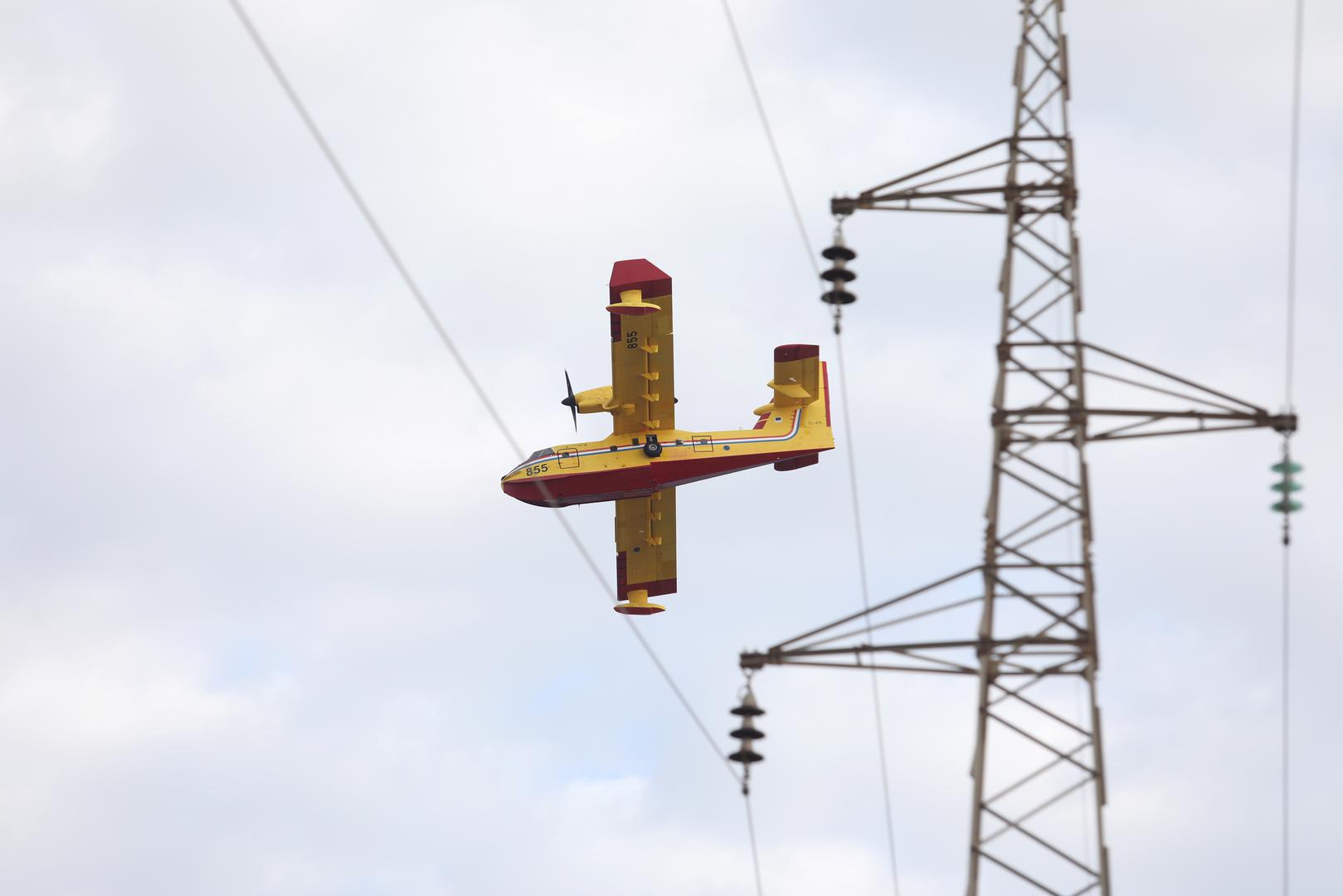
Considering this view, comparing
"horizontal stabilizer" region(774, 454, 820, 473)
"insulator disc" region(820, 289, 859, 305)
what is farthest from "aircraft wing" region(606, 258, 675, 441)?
"insulator disc" region(820, 289, 859, 305)

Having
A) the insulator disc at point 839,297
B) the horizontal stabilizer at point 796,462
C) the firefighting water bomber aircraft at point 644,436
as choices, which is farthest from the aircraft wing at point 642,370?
the insulator disc at point 839,297

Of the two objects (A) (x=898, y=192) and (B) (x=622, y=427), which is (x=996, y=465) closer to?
(A) (x=898, y=192)

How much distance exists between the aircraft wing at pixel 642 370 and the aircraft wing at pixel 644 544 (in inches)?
142

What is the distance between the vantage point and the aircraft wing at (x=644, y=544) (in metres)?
41.2

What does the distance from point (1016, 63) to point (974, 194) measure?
3.54 meters

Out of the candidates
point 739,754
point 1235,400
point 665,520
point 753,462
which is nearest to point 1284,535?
point 1235,400

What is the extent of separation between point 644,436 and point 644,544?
407 centimetres

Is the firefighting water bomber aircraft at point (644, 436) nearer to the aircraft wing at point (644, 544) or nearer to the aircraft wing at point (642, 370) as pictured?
the aircraft wing at point (642, 370)

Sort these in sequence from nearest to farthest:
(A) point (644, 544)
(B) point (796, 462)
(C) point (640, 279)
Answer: (C) point (640, 279) → (B) point (796, 462) → (A) point (644, 544)

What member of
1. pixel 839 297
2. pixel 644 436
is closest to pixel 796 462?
pixel 644 436

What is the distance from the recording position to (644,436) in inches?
1490

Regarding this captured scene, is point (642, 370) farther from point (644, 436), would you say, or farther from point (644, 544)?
point (644, 544)

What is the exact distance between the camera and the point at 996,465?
29141 millimetres

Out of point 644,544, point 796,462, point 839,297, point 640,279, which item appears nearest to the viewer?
point 839,297
